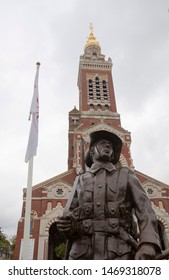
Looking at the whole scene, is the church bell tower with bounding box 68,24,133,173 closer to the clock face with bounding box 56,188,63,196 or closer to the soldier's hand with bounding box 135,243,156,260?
the clock face with bounding box 56,188,63,196

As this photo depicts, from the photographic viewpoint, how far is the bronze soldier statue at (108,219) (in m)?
2.60

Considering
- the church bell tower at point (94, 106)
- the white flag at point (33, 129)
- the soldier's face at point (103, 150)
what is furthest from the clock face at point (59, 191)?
the soldier's face at point (103, 150)

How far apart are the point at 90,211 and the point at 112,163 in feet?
3.01

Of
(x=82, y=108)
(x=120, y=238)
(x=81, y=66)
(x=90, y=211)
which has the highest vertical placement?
(x=81, y=66)

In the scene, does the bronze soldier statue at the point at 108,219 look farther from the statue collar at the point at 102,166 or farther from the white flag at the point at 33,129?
the white flag at the point at 33,129

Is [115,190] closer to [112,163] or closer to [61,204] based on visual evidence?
[112,163]

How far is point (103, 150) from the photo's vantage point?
3.40m

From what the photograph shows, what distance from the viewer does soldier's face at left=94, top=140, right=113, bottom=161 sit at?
11.0 ft

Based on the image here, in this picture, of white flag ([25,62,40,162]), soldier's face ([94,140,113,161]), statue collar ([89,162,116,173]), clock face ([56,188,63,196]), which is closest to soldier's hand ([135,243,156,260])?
statue collar ([89,162,116,173])

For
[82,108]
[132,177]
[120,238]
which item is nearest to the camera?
[120,238]

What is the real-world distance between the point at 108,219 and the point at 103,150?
97 cm

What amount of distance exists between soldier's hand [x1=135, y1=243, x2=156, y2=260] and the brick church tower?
10886mm

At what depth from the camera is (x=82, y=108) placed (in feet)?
107

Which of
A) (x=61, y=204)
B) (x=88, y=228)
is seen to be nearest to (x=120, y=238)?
(x=88, y=228)
